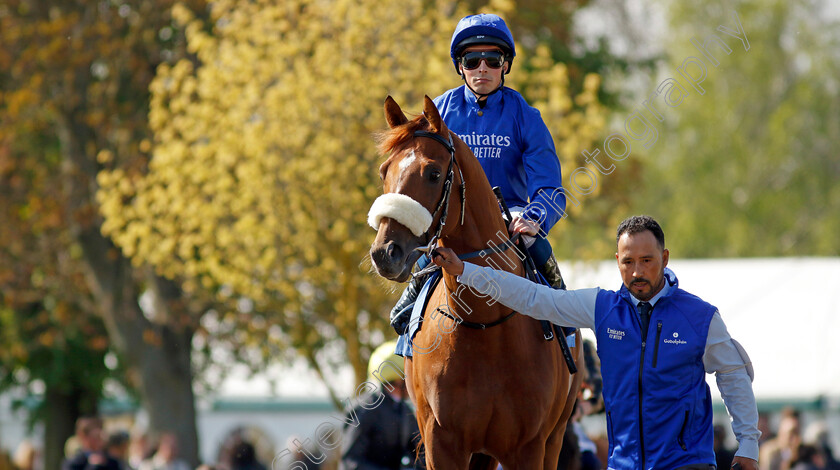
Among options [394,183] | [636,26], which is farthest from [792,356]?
[636,26]

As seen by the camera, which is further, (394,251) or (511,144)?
(511,144)

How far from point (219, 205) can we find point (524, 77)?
4.37m

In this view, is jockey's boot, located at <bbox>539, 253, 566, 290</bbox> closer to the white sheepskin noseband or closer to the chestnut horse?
the chestnut horse

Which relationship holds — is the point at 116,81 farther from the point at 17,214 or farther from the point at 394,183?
the point at 394,183

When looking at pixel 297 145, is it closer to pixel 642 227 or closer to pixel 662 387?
pixel 642 227

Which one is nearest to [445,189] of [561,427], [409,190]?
[409,190]

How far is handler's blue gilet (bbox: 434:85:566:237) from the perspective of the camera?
5004 mm

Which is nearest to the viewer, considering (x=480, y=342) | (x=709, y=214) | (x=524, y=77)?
(x=480, y=342)

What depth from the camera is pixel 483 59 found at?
5113mm

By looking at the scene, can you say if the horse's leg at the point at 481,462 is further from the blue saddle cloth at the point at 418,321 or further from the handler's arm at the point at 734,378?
the handler's arm at the point at 734,378

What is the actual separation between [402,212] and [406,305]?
1.40 metres

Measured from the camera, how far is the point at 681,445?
4133 millimetres

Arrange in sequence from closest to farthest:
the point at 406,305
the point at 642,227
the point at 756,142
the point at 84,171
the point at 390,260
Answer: the point at 390,260, the point at 642,227, the point at 406,305, the point at 84,171, the point at 756,142

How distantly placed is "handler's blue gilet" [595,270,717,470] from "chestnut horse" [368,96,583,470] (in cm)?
47
